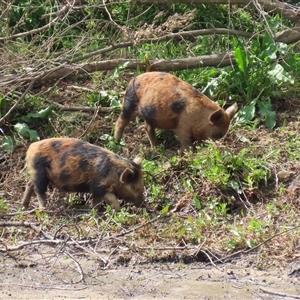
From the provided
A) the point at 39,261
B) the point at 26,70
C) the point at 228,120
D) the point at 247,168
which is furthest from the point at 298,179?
the point at 26,70

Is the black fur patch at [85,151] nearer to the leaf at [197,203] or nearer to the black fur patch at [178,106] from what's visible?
the leaf at [197,203]

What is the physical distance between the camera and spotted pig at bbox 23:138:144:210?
30.1ft

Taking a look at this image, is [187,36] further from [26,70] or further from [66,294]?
[66,294]

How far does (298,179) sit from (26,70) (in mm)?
4226

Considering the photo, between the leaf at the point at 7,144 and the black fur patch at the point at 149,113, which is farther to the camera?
the leaf at the point at 7,144

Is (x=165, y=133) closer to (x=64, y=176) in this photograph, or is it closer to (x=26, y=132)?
(x=26, y=132)

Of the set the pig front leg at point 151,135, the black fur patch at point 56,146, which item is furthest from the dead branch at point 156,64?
the black fur patch at point 56,146

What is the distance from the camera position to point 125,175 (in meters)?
9.11

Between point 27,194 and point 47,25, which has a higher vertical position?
point 47,25

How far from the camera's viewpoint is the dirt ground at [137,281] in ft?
23.5

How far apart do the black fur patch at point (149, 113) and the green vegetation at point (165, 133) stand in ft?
1.31

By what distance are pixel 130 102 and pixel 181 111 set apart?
801 mm

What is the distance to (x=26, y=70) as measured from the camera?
11250 millimetres

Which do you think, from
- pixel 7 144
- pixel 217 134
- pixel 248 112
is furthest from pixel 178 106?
pixel 7 144
